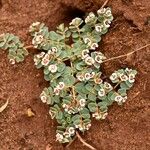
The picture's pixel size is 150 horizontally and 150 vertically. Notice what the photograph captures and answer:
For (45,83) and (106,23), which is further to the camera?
(45,83)

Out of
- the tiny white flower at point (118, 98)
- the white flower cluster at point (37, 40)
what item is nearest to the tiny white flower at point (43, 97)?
the white flower cluster at point (37, 40)

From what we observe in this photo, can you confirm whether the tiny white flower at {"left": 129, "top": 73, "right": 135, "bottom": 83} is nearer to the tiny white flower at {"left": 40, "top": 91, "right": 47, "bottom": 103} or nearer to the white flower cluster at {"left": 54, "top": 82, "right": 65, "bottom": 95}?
the white flower cluster at {"left": 54, "top": 82, "right": 65, "bottom": 95}

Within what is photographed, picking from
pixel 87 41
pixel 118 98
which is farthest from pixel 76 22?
pixel 118 98

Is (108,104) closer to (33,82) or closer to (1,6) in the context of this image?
(33,82)

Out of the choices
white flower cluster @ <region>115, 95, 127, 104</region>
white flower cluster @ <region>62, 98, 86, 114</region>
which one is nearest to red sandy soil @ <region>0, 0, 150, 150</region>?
white flower cluster @ <region>115, 95, 127, 104</region>

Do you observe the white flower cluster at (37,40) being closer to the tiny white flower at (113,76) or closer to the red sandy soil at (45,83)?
the red sandy soil at (45,83)

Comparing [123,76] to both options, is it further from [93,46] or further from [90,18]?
[90,18]

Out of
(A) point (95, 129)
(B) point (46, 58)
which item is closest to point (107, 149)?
(A) point (95, 129)
